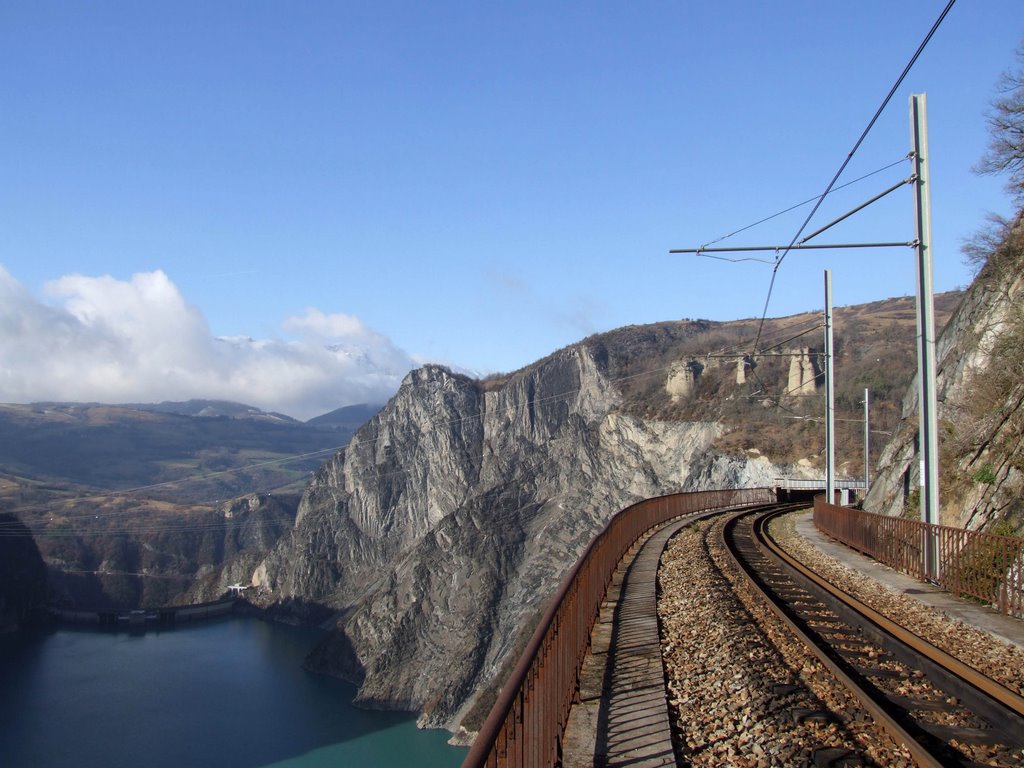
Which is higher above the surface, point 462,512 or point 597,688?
point 597,688

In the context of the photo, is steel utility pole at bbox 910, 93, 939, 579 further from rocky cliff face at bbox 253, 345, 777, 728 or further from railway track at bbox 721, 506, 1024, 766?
rocky cliff face at bbox 253, 345, 777, 728

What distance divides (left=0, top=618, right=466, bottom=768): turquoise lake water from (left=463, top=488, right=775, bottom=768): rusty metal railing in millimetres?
65790

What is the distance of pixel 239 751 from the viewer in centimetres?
7525

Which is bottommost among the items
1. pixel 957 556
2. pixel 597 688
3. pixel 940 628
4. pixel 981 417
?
pixel 597 688

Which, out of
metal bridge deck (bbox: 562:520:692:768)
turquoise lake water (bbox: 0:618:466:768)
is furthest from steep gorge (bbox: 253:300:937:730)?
metal bridge deck (bbox: 562:520:692:768)

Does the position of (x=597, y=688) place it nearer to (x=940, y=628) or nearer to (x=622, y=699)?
(x=622, y=699)

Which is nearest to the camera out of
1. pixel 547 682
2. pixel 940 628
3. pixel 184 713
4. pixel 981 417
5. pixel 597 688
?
pixel 547 682

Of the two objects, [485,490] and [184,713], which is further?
[485,490]

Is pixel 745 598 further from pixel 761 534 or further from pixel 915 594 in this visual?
pixel 761 534

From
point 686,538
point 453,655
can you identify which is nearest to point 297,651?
point 453,655

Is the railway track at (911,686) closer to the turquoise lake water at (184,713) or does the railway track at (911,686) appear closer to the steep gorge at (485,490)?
the steep gorge at (485,490)

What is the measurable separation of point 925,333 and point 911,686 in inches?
359

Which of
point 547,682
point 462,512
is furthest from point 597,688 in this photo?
point 462,512

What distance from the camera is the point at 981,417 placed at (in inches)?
809
